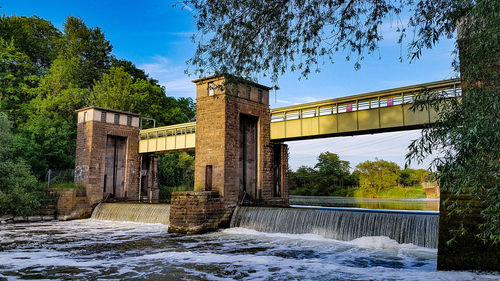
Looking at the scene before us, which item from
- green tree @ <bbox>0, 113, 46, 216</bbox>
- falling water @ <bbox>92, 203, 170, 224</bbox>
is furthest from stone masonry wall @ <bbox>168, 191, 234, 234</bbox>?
green tree @ <bbox>0, 113, 46, 216</bbox>

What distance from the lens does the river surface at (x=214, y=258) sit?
8.72 meters

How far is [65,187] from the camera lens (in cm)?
2519

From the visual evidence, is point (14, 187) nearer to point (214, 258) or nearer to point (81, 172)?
point (81, 172)

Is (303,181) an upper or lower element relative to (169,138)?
lower

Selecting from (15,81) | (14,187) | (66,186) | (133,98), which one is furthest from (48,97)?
(14,187)

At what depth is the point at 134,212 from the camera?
862 inches

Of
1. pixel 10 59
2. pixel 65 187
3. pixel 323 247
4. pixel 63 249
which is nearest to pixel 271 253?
A: pixel 323 247

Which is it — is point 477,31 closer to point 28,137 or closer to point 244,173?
point 244,173

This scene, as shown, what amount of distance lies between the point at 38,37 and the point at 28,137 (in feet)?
77.0

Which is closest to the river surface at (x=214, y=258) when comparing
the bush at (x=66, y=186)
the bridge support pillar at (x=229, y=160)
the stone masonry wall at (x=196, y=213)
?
the stone masonry wall at (x=196, y=213)

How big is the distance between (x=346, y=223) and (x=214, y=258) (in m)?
5.62

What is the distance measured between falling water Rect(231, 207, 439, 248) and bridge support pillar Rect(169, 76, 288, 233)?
1.62 metres

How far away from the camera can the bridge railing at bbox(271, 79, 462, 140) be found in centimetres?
1627

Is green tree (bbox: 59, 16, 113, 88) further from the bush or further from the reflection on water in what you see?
the reflection on water
